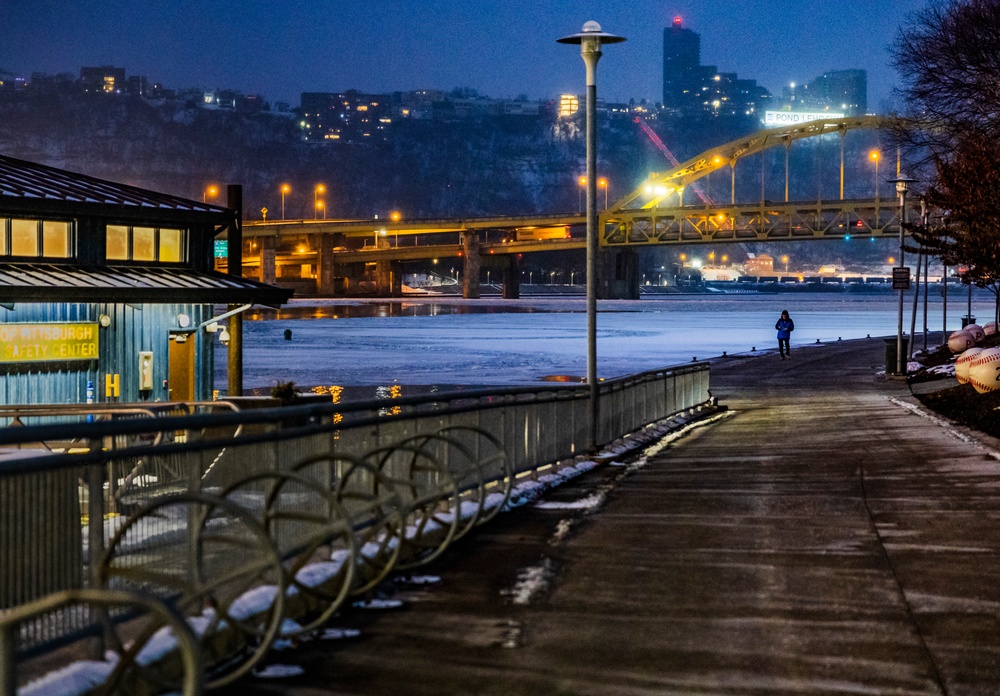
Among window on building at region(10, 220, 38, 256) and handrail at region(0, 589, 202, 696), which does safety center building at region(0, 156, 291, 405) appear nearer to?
window on building at region(10, 220, 38, 256)

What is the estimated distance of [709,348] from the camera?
6291 centimetres

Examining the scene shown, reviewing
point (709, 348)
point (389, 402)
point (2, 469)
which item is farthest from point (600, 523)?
point (709, 348)

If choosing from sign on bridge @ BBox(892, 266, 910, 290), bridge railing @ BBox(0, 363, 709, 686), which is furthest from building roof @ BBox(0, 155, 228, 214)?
sign on bridge @ BBox(892, 266, 910, 290)

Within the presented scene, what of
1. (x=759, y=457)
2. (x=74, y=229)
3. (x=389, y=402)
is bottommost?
(x=759, y=457)

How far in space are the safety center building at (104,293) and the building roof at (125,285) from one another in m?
0.03

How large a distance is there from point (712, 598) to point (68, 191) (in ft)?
87.1

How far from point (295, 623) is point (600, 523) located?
5.10 metres

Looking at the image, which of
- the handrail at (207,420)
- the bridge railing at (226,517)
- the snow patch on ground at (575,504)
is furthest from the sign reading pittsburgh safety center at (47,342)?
the snow patch on ground at (575,504)

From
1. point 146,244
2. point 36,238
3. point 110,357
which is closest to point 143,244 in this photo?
point 146,244

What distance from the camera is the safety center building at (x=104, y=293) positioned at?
1147 inches

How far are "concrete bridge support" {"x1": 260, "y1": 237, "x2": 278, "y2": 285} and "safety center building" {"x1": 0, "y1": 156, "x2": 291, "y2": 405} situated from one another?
137m

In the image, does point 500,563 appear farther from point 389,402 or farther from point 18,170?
point 18,170

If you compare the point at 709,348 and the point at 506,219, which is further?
the point at 506,219

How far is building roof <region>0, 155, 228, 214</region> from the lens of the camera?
1222 inches
